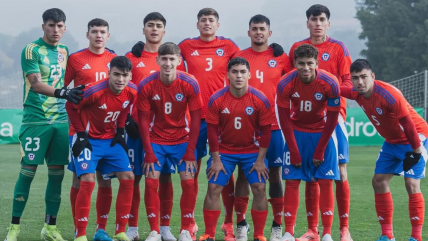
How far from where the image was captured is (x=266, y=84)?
22.4 feet

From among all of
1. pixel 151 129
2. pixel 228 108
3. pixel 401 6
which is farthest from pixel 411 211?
pixel 401 6

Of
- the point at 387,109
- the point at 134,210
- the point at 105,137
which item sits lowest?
the point at 134,210

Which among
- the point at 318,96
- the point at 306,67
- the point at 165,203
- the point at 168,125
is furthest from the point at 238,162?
the point at 306,67

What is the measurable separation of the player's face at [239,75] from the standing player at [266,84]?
1.74 ft

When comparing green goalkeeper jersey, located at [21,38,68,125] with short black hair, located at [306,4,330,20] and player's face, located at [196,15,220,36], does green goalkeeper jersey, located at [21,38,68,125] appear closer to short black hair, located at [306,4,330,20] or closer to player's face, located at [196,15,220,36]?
player's face, located at [196,15,220,36]

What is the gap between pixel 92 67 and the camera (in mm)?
6664

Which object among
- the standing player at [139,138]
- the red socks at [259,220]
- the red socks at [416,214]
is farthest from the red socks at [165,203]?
the red socks at [416,214]

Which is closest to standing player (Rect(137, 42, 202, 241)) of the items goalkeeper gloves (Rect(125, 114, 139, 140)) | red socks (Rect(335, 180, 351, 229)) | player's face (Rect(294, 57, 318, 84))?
goalkeeper gloves (Rect(125, 114, 139, 140))

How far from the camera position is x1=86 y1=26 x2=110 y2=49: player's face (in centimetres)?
668

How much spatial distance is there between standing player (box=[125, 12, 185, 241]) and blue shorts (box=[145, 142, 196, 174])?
27mm

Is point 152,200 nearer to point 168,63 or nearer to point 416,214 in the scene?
point 168,63

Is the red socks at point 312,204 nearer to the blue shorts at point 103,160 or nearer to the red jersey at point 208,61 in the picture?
the red jersey at point 208,61

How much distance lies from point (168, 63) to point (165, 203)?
144cm

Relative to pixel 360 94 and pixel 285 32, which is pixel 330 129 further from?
pixel 285 32
